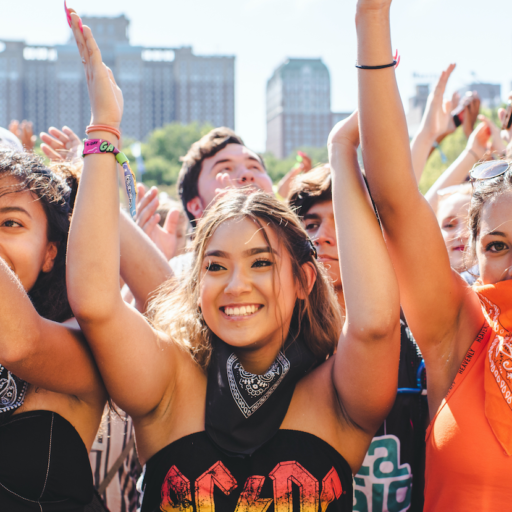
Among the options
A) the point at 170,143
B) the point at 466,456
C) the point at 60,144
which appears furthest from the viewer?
the point at 170,143

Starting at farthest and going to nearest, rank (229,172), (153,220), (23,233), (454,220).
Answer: (229,172), (454,220), (153,220), (23,233)

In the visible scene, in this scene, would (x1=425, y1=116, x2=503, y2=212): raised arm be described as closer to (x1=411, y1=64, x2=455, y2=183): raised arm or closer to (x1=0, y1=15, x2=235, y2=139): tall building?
(x1=411, y1=64, x2=455, y2=183): raised arm

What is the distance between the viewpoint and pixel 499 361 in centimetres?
153

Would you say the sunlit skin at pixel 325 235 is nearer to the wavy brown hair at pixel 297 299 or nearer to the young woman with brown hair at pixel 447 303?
the wavy brown hair at pixel 297 299

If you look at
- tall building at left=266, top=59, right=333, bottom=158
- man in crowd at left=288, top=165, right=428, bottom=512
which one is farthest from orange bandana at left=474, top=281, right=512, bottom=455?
tall building at left=266, top=59, right=333, bottom=158

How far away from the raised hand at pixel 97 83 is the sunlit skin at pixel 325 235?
1.02 metres

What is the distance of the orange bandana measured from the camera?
1450mm

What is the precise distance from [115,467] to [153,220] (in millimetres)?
1211

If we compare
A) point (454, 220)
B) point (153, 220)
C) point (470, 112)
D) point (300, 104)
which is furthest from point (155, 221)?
point (300, 104)

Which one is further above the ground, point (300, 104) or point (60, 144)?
point (300, 104)

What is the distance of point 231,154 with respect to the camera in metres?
3.20

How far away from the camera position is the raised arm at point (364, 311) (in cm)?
153

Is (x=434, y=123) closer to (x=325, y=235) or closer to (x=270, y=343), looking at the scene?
(x=325, y=235)

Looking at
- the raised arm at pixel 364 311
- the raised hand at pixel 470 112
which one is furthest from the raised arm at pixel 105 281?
the raised hand at pixel 470 112
